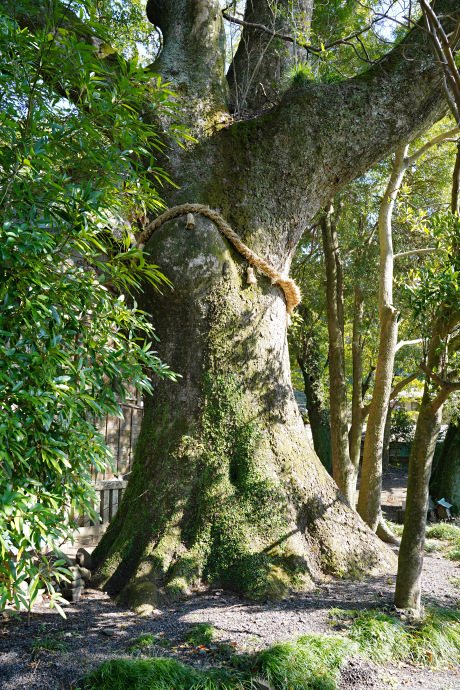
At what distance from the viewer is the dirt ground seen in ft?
9.08

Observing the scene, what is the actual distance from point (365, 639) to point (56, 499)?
7.67 feet

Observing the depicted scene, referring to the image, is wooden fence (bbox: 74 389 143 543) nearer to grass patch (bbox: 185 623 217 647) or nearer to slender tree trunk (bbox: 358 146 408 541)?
slender tree trunk (bbox: 358 146 408 541)

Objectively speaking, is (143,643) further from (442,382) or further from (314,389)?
(314,389)

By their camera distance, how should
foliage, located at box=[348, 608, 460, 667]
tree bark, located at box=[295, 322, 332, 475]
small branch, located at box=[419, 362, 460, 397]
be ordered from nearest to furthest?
foliage, located at box=[348, 608, 460, 667], small branch, located at box=[419, 362, 460, 397], tree bark, located at box=[295, 322, 332, 475]

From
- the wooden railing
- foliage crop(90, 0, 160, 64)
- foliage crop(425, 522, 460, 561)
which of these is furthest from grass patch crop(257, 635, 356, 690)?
foliage crop(90, 0, 160, 64)

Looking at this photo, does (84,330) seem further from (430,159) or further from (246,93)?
A: (430,159)

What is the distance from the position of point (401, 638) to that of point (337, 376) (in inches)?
174

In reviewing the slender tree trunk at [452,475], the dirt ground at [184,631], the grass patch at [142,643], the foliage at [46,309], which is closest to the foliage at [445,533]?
the slender tree trunk at [452,475]

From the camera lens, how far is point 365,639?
10.9 feet

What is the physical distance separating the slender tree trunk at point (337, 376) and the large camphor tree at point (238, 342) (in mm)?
2427

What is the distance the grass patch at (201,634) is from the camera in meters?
3.16

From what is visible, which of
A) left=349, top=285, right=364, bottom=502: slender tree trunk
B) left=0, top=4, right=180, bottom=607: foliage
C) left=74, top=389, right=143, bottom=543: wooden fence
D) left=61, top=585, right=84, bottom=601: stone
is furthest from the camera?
left=349, top=285, right=364, bottom=502: slender tree trunk

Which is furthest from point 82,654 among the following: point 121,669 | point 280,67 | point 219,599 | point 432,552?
point 280,67

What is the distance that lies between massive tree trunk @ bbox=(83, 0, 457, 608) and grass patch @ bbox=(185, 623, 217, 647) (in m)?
0.52
